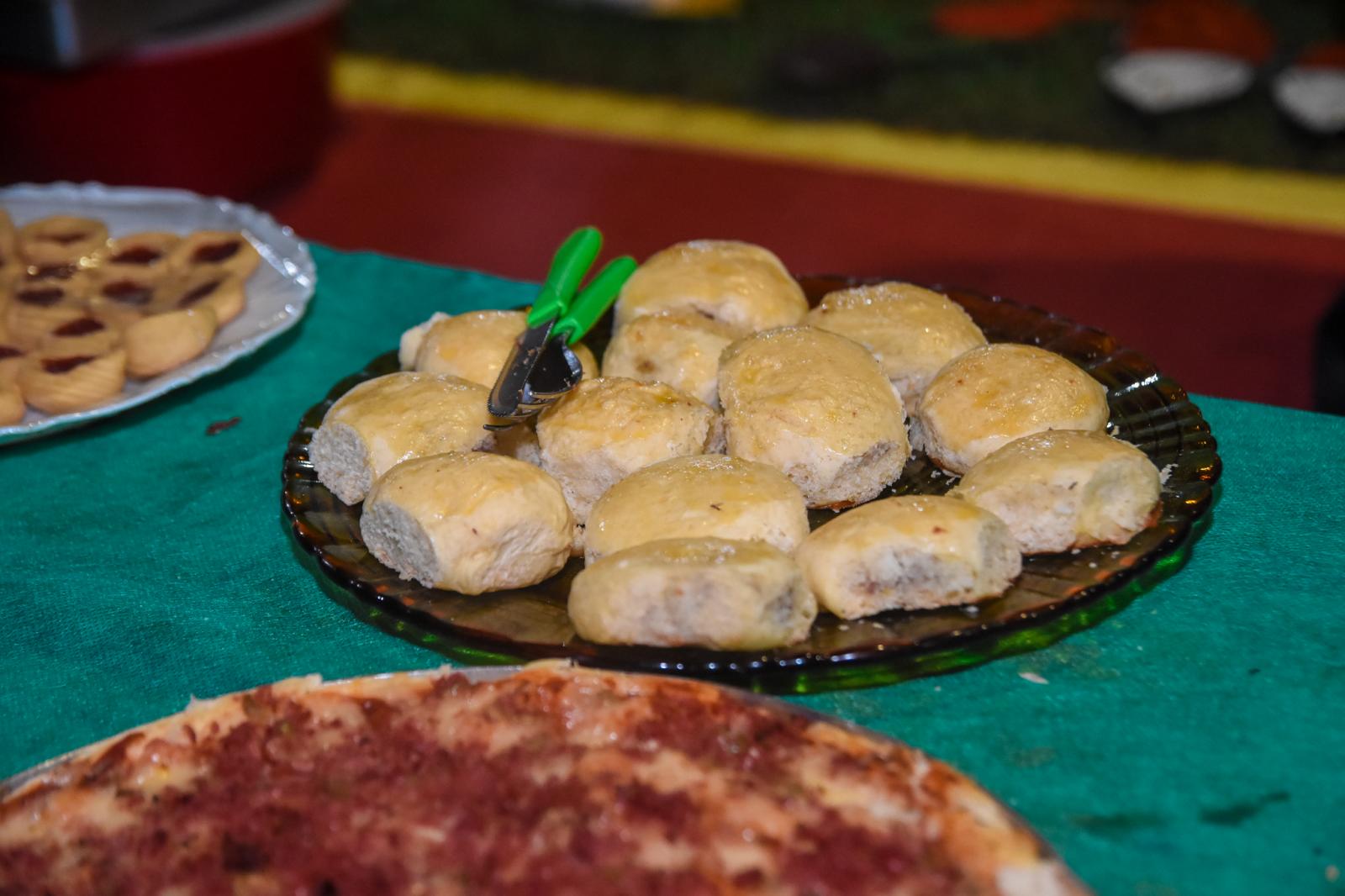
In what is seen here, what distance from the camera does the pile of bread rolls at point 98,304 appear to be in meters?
1.78

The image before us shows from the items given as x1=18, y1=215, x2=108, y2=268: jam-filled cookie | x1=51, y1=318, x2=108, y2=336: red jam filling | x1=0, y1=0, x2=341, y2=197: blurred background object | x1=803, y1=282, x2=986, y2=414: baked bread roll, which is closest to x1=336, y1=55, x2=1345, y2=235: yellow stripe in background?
x1=0, y1=0, x2=341, y2=197: blurred background object

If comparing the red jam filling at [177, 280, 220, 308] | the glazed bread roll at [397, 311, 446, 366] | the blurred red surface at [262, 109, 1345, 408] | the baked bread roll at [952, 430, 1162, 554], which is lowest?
the blurred red surface at [262, 109, 1345, 408]

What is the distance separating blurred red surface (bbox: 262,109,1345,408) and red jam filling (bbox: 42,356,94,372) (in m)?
2.31

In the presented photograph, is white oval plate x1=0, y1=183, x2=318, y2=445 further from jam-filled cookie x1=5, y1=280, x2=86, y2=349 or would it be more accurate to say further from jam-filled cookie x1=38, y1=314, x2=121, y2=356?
jam-filled cookie x1=5, y1=280, x2=86, y2=349

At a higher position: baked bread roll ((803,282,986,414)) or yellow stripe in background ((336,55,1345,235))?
baked bread roll ((803,282,986,414))

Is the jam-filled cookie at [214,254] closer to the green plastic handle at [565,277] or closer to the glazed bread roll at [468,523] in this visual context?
the green plastic handle at [565,277]

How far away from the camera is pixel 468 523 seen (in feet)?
4.25

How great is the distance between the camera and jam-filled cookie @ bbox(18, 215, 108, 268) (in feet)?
7.06

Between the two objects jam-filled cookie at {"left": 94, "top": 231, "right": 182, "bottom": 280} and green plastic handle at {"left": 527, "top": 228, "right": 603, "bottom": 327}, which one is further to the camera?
jam-filled cookie at {"left": 94, "top": 231, "right": 182, "bottom": 280}

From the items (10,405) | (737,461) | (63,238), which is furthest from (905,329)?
(63,238)

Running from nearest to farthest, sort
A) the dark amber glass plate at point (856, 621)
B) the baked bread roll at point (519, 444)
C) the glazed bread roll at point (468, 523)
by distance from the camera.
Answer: the dark amber glass plate at point (856, 621) → the glazed bread roll at point (468, 523) → the baked bread roll at point (519, 444)

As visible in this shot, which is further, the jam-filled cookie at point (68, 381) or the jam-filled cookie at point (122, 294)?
the jam-filled cookie at point (122, 294)

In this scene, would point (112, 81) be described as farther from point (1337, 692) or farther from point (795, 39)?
point (1337, 692)

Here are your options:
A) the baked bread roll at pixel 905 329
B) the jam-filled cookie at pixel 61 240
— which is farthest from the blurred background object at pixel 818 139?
the baked bread roll at pixel 905 329
